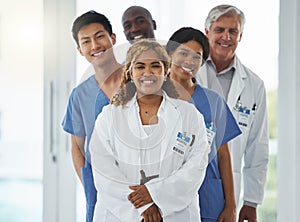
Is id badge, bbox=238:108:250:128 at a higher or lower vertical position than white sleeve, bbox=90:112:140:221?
higher

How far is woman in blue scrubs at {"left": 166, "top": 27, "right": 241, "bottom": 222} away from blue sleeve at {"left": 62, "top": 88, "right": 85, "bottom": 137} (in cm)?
40

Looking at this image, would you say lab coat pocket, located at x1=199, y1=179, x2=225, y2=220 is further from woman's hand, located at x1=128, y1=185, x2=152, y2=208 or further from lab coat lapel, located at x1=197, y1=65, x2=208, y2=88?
lab coat lapel, located at x1=197, y1=65, x2=208, y2=88

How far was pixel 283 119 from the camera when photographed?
243cm

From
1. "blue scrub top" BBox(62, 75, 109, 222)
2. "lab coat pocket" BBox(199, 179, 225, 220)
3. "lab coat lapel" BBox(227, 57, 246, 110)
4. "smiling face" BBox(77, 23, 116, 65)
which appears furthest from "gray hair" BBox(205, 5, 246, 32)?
"lab coat pocket" BBox(199, 179, 225, 220)

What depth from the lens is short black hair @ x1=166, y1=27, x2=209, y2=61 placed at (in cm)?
233

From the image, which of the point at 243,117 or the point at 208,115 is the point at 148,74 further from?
the point at 243,117

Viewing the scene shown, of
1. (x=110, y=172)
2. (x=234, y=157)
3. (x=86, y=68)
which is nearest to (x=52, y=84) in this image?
(x=86, y=68)

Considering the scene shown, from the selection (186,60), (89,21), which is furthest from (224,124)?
(89,21)

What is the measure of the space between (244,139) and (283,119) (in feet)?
0.62

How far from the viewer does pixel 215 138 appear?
2336 mm

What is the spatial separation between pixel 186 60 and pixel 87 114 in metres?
0.45

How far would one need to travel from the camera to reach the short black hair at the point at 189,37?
7.64 ft

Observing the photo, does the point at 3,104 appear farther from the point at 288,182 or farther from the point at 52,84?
the point at 288,182

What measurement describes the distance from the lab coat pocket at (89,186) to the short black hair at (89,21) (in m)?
0.53
